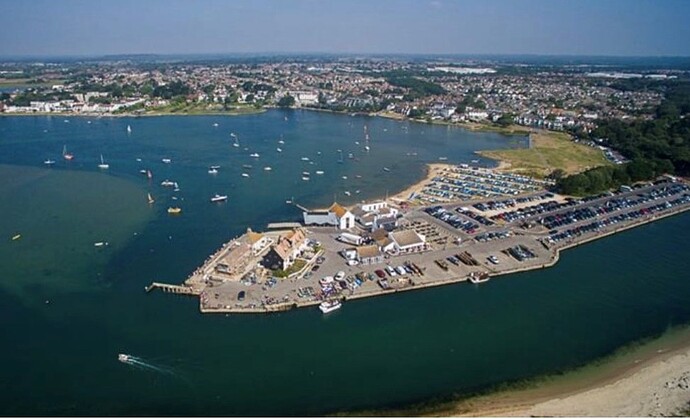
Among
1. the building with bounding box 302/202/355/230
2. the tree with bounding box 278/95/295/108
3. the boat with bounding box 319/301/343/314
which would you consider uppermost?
the tree with bounding box 278/95/295/108

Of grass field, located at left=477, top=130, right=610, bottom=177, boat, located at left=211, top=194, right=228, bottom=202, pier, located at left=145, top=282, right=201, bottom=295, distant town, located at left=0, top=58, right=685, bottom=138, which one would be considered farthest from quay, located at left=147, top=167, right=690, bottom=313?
distant town, located at left=0, top=58, right=685, bottom=138

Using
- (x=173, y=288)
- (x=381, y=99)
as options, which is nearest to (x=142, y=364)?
(x=173, y=288)

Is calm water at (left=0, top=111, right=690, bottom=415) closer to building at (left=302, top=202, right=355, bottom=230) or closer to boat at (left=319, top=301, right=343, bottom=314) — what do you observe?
boat at (left=319, top=301, right=343, bottom=314)

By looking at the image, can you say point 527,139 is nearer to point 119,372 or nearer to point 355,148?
point 355,148

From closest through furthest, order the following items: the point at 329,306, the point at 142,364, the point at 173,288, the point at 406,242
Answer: the point at 142,364, the point at 329,306, the point at 173,288, the point at 406,242

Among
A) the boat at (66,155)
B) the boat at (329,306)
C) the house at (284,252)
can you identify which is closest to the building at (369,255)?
the house at (284,252)

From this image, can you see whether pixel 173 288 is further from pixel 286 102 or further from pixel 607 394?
pixel 286 102
